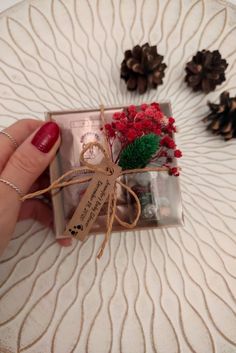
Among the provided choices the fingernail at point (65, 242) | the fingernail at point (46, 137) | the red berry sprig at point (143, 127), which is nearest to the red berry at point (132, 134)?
the red berry sprig at point (143, 127)

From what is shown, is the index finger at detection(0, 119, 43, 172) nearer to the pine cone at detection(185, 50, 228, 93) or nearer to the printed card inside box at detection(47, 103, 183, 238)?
the printed card inside box at detection(47, 103, 183, 238)

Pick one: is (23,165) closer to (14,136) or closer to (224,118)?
(14,136)

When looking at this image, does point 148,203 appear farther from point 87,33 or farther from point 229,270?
point 87,33

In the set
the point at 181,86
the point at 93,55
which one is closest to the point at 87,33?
the point at 93,55

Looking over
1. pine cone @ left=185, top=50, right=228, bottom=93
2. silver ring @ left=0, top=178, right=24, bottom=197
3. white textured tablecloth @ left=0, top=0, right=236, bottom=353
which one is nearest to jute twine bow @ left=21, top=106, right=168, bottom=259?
silver ring @ left=0, top=178, right=24, bottom=197

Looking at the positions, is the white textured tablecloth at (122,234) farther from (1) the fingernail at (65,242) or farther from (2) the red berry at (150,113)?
(2) the red berry at (150,113)

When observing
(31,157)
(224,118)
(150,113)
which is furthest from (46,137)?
(224,118)
